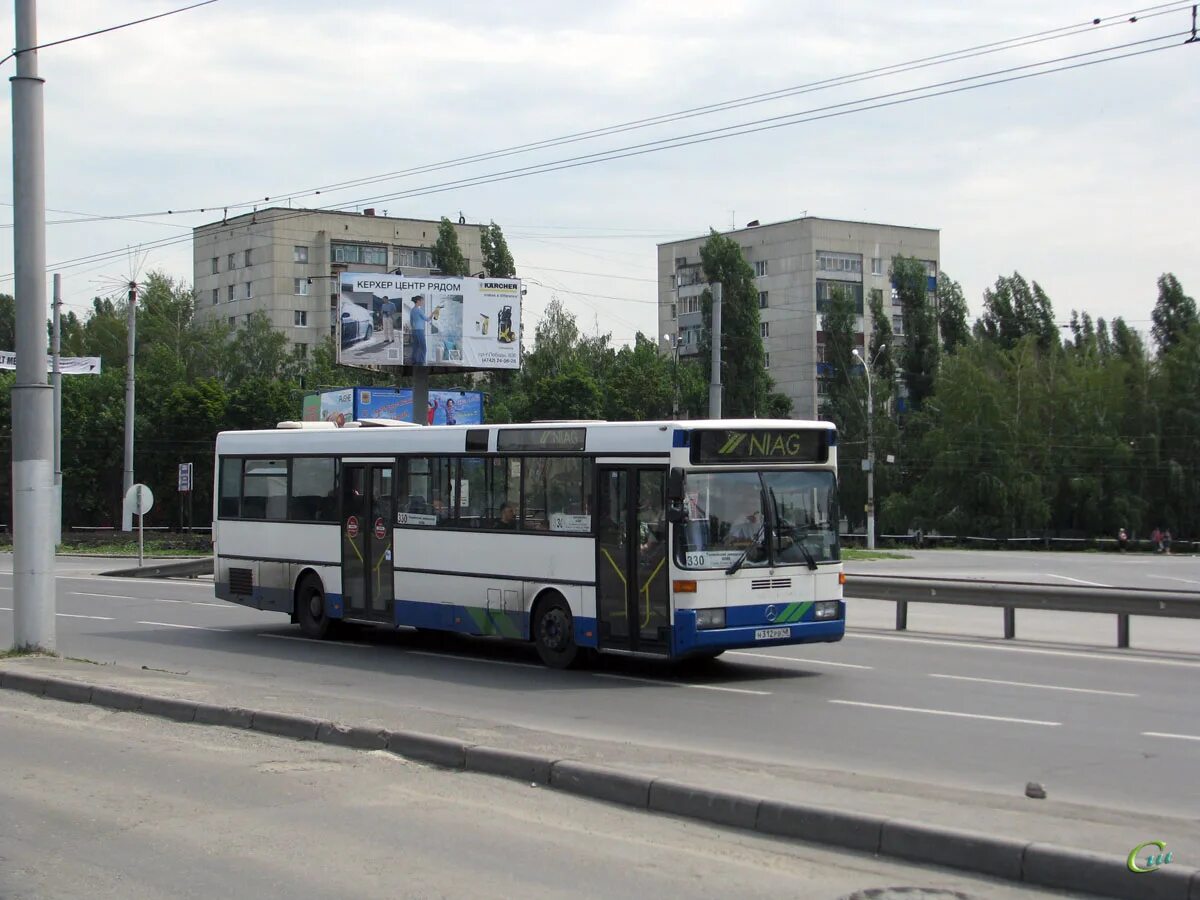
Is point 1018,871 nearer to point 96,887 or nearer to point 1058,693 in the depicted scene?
point 96,887

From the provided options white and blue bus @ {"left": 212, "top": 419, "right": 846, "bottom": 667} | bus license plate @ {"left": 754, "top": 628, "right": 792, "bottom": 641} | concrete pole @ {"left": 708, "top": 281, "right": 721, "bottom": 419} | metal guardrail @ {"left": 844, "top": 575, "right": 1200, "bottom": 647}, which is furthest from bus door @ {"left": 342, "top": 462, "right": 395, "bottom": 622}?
concrete pole @ {"left": 708, "top": 281, "right": 721, "bottom": 419}

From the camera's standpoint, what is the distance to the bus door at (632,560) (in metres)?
13.8

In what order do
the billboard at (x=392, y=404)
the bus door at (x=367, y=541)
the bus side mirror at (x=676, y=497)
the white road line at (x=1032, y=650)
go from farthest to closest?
the billboard at (x=392, y=404) < the bus door at (x=367, y=541) < the white road line at (x=1032, y=650) < the bus side mirror at (x=676, y=497)

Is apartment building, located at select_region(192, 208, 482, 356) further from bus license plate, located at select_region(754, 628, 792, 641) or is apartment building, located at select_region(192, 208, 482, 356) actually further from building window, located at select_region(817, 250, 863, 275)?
bus license plate, located at select_region(754, 628, 792, 641)

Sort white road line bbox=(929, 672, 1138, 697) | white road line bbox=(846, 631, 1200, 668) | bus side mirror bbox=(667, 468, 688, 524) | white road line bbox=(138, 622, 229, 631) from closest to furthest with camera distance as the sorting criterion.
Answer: white road line bbox=(929, 672, 1138, 697)
bus side mirror bbox=(667, 468, 688, 524)
white road line bbox=(846, 631, 1200, 668)
white road line bbox=(138, 622, 229, 631)

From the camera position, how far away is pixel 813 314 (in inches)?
3698

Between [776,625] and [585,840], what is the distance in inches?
275

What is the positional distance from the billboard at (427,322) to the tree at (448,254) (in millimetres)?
29832

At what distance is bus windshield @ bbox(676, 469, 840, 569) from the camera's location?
44.9 ft

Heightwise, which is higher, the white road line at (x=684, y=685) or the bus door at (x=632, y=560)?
the bus door at (x=632, y=560)

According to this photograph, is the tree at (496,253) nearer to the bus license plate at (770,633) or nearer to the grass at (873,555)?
the grass at (873,555)

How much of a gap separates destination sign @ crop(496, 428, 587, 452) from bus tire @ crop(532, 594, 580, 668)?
165cm

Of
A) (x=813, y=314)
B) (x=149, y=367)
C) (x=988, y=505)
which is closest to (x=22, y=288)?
(x=988, y=505)

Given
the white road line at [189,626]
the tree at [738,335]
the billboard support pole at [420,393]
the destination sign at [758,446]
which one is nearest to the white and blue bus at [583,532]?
the destination sign at [758,446]
